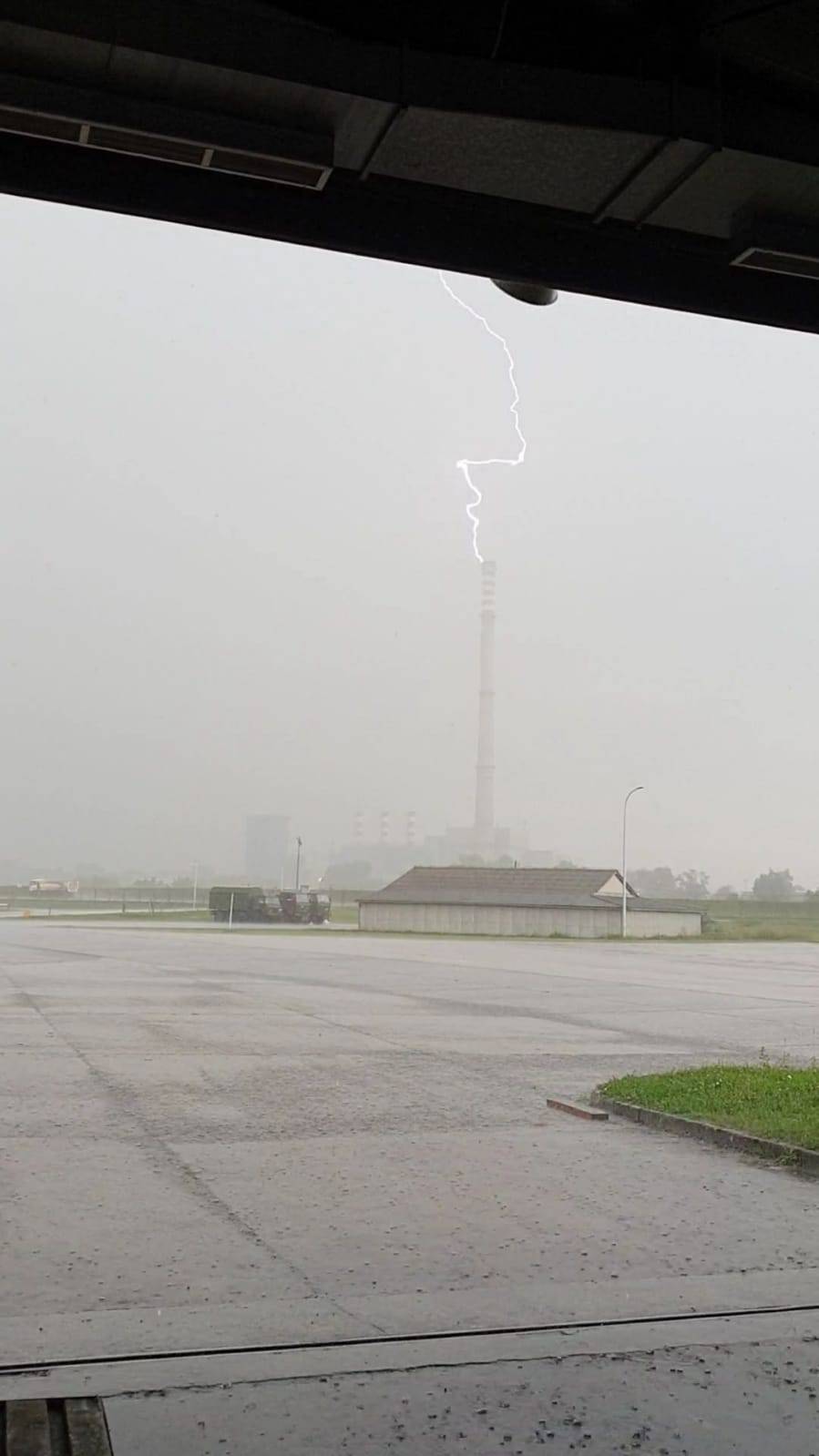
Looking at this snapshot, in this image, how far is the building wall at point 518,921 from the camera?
71938mm

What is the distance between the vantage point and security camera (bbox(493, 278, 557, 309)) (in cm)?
607

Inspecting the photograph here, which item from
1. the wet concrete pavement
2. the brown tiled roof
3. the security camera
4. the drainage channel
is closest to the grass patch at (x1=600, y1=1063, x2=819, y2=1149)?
the wet concrete pavement

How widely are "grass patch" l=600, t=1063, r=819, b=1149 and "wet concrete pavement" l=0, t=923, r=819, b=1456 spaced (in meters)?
0.50

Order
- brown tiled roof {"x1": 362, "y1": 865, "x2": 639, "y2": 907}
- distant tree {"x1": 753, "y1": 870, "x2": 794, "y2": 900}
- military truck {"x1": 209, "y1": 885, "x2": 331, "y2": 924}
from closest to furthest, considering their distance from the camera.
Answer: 1. brown tiled roof {"x1": 362, "y1": 865, "x2": 639, "y2": 907}
2. military truck {"x1": 209, "y1": 885, "x2": 331, "y2": 924}
3. distant tree {"x1": 753, "y1": 870, "x2": 794, "y2": 900}

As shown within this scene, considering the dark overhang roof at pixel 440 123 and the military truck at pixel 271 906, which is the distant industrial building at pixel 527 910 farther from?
the dark overhang roof at pixel 440 123

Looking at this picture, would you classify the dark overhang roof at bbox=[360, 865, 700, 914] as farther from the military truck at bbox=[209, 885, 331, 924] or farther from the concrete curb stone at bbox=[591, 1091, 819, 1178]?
the concrete curb stone at bbox=[591, 1091, 819, 1178]

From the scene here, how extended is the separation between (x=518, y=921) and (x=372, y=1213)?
218ft

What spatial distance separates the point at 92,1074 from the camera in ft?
41.6

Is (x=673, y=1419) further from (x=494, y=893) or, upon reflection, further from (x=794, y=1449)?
(x=494, y=893)

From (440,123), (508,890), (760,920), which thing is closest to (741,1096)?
(440,123)

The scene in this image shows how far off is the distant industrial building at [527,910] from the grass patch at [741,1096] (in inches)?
2329

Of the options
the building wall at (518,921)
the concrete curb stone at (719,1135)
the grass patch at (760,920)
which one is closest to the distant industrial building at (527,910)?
the building wall at (518,921)

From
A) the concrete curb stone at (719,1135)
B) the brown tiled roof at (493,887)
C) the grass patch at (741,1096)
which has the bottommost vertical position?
the concrete curb stone at (719,1135)

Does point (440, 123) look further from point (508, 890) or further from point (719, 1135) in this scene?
point (508, 890)
